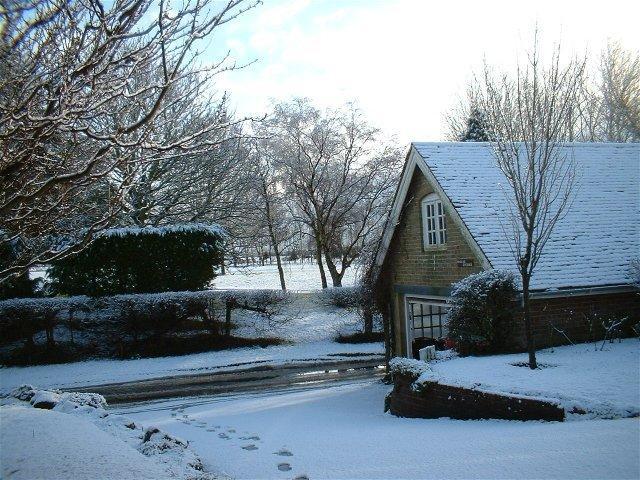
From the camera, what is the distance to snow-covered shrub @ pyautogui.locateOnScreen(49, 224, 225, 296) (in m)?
22.6

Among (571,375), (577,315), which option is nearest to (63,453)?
(571,375)

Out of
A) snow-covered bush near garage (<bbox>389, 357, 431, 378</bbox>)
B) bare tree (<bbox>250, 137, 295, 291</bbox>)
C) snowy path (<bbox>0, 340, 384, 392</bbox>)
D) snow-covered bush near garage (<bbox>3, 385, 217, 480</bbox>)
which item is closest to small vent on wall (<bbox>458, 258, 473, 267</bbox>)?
snow-covered bush near garage (<bbox>389, 357, 431, 378</bbox>)

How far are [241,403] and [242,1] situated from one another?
1053cm

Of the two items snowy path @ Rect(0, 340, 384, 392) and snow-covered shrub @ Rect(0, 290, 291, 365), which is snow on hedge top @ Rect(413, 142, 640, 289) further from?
snow-covered shrub @ Rect(0, 290, 291, 365)

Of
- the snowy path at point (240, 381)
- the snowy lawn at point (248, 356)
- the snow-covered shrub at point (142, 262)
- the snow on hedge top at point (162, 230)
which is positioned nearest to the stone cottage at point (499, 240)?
the snowy path at point (240, 381)

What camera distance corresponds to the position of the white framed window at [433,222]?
565 inches

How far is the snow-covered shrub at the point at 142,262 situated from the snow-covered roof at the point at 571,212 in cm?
1229

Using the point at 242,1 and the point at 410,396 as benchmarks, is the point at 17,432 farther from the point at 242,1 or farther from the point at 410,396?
the point at 410,396

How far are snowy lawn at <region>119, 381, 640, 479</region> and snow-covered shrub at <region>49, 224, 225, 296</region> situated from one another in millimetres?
13400

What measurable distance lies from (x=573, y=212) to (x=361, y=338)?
13562 mm

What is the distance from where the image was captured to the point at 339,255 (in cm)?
3416

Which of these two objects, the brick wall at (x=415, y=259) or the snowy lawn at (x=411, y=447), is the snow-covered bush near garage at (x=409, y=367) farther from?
the brick wall at (x=415, y=259)

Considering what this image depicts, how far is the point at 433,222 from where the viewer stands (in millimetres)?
14898

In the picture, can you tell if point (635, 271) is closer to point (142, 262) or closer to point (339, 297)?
point (339, 297)
